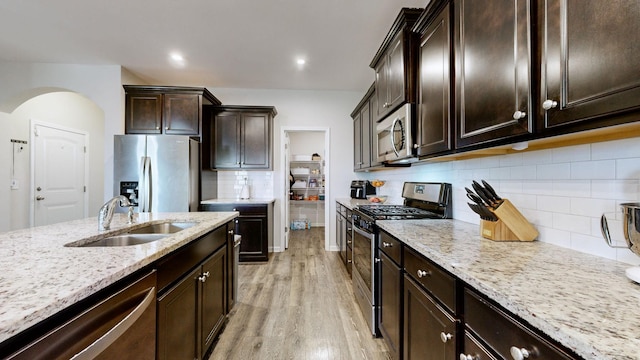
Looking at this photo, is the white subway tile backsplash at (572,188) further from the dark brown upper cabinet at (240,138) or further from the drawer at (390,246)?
the dark brown upper cabinet at (240,138)

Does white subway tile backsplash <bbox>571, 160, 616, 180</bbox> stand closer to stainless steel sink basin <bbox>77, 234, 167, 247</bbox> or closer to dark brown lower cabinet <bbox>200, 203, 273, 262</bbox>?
stainless steel sink basin <bbox>77, 234, 167, 247</bbox>

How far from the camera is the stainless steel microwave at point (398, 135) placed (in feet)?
6.13

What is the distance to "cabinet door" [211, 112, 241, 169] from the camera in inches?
159

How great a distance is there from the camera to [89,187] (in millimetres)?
4602

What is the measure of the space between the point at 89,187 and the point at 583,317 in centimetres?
622

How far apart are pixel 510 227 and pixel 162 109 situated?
4122 mm

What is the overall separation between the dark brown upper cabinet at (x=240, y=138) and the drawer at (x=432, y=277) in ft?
10.2

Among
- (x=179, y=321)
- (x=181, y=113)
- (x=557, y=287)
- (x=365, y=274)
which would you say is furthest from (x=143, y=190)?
(x=557, y=287)

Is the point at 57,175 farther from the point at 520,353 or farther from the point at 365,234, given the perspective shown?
the point at 520,353

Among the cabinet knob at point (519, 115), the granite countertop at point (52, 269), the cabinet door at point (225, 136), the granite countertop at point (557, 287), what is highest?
the cabinet door at point (225, 136)

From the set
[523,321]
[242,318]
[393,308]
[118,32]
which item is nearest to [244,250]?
[242,318]

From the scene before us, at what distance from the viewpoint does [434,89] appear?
160cm

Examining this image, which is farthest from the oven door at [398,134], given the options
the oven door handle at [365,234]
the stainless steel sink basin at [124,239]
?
the stainless steel sink basin at [124,239]

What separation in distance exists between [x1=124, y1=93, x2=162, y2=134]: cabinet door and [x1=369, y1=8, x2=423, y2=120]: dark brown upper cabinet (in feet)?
10.3
